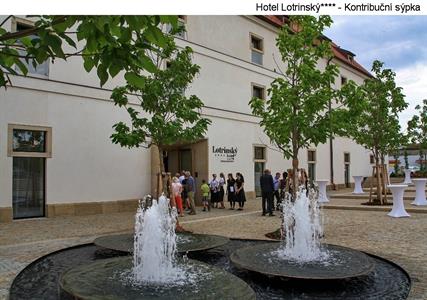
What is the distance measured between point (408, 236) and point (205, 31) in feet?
48.5

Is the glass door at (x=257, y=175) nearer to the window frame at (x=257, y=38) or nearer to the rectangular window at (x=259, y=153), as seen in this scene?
the rectangular window at (x=259, y=153)

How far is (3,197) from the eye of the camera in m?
14.2

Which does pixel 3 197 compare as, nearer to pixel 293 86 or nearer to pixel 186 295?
pixel 293 86

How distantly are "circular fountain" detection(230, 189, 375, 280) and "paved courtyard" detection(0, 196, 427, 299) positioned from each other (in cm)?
87

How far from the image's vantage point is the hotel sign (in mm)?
22234

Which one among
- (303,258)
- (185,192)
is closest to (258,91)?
(185,192)

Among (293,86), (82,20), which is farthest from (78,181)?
(82,20)

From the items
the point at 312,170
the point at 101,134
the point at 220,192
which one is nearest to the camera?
the point at 101,134

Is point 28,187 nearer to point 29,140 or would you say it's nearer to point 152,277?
point 29,140

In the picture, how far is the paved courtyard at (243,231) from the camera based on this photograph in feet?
26.3

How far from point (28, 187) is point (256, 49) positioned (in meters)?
15.7

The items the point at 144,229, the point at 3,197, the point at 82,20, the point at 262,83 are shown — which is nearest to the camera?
the point at 82,20

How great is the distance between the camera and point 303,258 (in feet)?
24.2

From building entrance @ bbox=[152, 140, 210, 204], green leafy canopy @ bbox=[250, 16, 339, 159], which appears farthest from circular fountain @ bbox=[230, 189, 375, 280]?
building entrance @ bbox=[152, 140, 210, 204]
